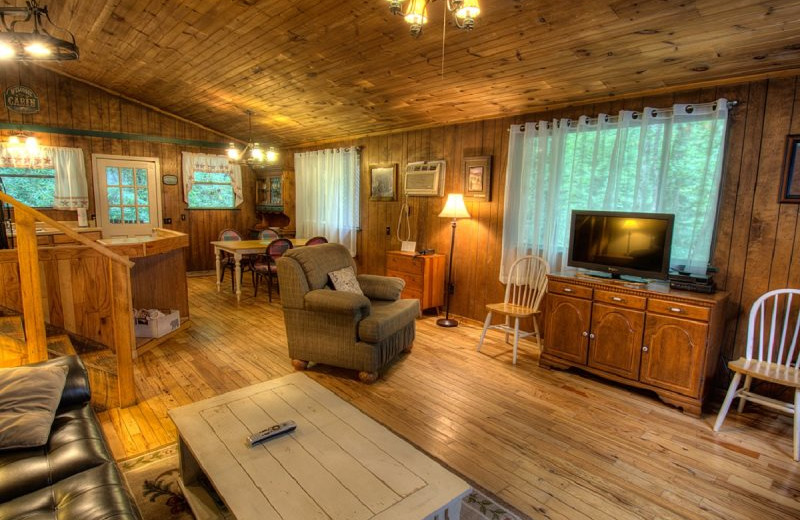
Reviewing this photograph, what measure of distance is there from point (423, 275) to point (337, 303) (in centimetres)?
181

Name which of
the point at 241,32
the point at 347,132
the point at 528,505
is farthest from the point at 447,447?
the point at 347,132

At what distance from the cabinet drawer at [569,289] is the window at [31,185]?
685cm

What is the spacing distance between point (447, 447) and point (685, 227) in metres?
2.51

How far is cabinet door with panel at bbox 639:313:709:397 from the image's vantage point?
2775 millimetres

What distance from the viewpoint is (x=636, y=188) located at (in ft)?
11.2

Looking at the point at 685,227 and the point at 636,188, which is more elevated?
the point at 636,188

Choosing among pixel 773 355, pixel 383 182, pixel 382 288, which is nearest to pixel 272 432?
pixel 382 288

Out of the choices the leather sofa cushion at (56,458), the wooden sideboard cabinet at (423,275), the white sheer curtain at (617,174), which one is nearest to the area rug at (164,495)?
the leather sofa cushion at (56,458)

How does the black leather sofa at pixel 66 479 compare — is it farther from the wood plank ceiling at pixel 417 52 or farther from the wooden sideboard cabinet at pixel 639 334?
the wooden sideboard cabinet at pixel 639 334

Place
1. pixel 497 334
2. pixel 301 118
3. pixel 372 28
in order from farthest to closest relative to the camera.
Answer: pixel 301 118 → pixel 497 334 → pixel 372 28

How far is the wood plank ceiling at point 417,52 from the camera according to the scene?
2469 mm

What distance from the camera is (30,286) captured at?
8.05ft

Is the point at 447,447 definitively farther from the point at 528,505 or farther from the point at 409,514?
the point at 409,514

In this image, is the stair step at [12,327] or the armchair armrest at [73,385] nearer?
the armchair armrest at [73,385]
